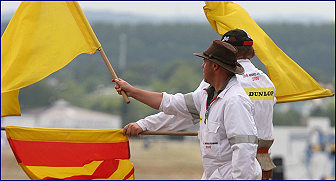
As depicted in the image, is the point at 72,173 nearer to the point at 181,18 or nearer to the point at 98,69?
the point at 98,69

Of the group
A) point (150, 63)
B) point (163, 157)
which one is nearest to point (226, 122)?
point (163, 157)

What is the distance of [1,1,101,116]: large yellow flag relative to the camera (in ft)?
18.0

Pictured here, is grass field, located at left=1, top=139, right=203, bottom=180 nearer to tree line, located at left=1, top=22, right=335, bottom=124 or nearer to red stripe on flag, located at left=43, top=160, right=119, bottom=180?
tree line, located at left=1, top=22, right=335, bottom=124

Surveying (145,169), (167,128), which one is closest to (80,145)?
(167,128)

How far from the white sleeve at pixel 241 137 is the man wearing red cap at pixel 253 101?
1.00 m

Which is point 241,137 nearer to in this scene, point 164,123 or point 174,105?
point 174,105

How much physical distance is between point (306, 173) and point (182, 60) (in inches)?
2429

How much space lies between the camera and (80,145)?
6.10m

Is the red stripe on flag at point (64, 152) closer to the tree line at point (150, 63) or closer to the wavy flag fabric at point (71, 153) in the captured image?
the wavy flag fabric at point (71, 153)

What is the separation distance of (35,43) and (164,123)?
4.06 feet

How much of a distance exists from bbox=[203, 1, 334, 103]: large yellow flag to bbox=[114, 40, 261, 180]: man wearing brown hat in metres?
1.60

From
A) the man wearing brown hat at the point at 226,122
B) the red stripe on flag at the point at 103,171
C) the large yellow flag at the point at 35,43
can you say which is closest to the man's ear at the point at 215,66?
the man wearing brown hat at the point at 226,122

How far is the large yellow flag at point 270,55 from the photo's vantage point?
20.7 ft

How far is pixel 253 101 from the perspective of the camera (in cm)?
552
